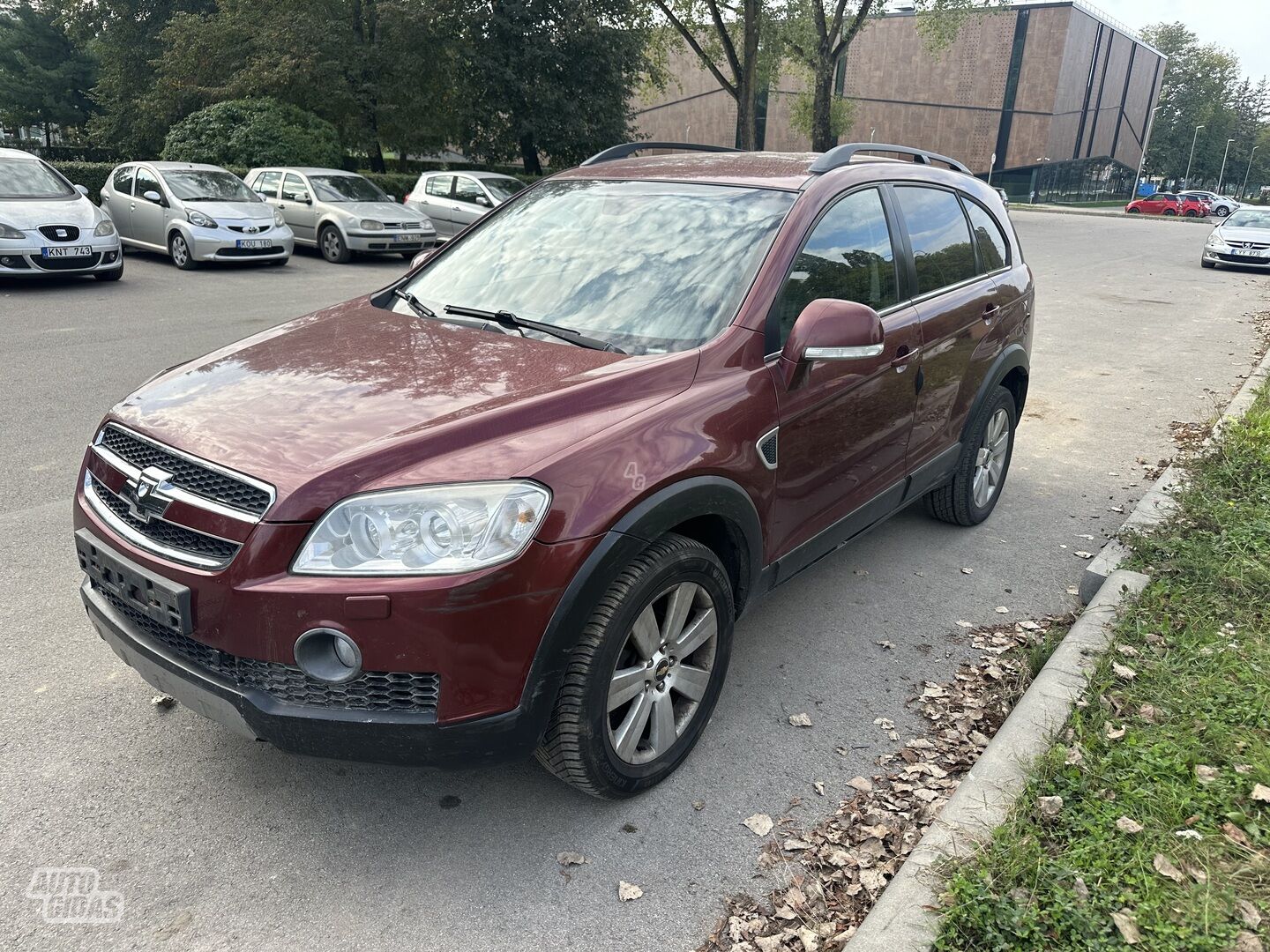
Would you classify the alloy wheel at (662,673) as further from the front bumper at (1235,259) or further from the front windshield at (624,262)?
the front bumper at (1235,259)

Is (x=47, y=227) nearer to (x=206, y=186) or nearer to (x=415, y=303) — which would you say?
(x=206, y=186)

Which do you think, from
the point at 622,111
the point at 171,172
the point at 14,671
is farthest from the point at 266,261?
the point at 622,111

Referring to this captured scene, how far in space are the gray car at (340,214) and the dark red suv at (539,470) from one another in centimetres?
1276

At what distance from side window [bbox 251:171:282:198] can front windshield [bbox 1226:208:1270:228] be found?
20.0m

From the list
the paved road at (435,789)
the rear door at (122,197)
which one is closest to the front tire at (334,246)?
the rear door at (122,197)

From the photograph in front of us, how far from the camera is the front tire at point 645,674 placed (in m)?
2.47

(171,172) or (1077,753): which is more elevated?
(171,172)

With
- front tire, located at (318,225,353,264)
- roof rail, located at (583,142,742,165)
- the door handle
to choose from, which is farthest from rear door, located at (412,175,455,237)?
the door handle

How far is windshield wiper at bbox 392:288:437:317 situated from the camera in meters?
3.54

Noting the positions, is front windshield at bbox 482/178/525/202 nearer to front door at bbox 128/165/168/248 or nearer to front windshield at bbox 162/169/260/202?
front windshield at bbox 162/169/260/202

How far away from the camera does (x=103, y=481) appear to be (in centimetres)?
274

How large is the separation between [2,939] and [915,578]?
3.75 metres

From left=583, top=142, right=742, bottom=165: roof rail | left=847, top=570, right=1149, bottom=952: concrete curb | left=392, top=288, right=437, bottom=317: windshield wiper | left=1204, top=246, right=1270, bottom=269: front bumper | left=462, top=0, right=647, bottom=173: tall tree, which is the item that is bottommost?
left=847, top=570, right=1149, bottom=952: concrete curb

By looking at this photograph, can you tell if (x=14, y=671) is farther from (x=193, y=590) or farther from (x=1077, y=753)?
(x=1077, y=753)
